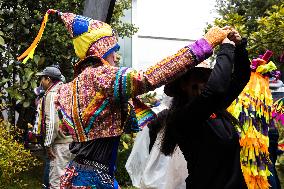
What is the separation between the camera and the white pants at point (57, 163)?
5.66 metres

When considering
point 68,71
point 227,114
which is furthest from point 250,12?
point 227,114

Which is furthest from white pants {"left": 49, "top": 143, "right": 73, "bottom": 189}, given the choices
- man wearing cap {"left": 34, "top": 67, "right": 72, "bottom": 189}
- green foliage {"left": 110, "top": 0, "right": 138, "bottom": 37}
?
green foliage {"left": 110, "top": 0, "right": 138, "bottom": 37}

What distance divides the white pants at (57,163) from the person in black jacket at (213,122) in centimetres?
333

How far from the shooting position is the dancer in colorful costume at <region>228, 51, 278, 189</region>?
402cm

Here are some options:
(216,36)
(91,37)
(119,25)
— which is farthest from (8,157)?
(119,25)

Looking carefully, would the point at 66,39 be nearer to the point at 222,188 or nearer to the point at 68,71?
the point at 68,71

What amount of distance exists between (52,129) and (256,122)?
2306 millimetres

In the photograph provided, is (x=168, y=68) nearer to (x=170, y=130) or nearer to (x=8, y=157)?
(x=170, y=130)

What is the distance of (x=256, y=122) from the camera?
4242mm

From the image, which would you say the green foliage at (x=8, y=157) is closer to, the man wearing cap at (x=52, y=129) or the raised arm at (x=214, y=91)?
the man wearing cap at (x=52, y=129)

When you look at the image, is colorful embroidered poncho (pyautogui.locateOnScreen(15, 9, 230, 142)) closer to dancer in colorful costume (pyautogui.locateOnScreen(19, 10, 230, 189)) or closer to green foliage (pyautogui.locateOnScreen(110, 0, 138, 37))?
dancer in colorful costume (pyautogui.locateOnScreen(19, 10, 230, 189))

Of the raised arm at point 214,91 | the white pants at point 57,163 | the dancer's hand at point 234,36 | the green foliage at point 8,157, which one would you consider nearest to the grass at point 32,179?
the green foliage at point 8,157

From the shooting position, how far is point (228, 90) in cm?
252

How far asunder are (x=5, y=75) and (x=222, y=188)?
572 cm
